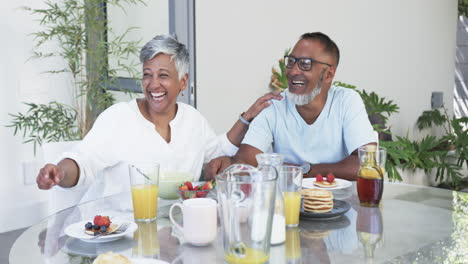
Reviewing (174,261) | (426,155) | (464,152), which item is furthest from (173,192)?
(464,152)

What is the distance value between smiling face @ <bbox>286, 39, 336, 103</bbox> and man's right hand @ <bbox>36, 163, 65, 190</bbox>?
3.73 ft

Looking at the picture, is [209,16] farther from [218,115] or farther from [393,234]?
[393,234]

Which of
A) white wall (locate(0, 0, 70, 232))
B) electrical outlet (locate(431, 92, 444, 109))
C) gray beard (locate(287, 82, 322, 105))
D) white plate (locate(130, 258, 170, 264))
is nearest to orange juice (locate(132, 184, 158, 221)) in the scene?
white plate (locate(130, 258, 170, 264))

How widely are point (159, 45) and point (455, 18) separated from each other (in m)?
5.68

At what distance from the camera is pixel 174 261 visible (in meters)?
1.14

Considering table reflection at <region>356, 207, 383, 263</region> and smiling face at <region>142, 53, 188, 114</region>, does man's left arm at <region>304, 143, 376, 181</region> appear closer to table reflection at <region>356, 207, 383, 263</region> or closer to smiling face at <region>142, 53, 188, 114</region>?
table reflection at <region>356, 207, 383, 263</region>

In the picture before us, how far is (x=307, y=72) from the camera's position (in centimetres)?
240

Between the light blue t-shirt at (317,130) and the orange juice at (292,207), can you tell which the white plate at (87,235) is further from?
the light blue t-shirt at (317,130)

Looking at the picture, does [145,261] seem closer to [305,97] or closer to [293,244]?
[293,244]

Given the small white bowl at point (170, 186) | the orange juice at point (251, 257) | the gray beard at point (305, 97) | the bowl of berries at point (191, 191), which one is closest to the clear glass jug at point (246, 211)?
the orange juice at point (251, 257)

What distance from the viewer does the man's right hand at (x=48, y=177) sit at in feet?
5.36

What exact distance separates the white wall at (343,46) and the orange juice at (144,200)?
233 cm

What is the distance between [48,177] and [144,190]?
0.41 meters

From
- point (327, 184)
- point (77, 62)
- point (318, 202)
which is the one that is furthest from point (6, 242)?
point (318, 202)
